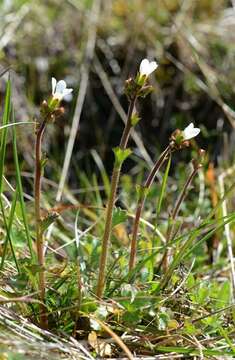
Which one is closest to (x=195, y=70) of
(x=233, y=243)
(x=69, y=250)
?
(x=233, y=243)

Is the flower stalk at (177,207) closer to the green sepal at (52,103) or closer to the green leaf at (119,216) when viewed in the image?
the green leaf at (119,216)

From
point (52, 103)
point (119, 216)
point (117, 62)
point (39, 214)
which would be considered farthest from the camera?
point (117, 62)

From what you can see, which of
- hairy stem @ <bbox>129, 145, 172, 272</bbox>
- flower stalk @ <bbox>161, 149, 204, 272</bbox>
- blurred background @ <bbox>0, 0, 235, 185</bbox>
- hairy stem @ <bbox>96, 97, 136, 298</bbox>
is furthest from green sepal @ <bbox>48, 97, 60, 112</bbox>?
blurred background @ <bbox>0, 0, 235, 185</bbox>

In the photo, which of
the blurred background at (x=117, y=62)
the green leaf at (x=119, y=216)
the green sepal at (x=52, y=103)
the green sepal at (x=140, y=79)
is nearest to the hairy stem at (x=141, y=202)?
the green leaf at (x=119, y=216)

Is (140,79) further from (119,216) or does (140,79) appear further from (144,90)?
(119,216)

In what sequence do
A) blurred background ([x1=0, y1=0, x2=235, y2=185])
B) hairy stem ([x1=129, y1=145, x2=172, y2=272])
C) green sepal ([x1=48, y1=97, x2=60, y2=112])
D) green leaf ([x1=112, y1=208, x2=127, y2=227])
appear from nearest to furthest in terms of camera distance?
green sepal ([x1=48, y1=97, x2=60, y2=112])
hairy stem ([x1=129, y1=145, x2=172, y2=272])
green leaf ([x1=112, y1=208, x2=127, y2=227])
blurred background ([x1=0, y1=0, x2=235, y2=185])

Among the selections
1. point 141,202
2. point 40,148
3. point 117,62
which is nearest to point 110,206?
point 141,202

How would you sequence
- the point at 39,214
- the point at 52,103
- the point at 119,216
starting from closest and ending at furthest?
the point at 52,103 → the point at 39,214 → the point at 119,216

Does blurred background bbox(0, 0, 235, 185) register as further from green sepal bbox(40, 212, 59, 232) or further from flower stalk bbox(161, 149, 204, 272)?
green sepal bbox(40, 212, 59, 232)

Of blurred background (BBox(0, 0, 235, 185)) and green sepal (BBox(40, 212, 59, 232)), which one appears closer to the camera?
green sepal (BBox(40, 212, 59, 232))
